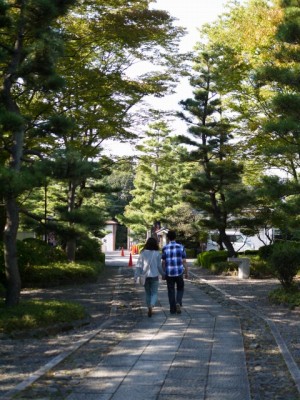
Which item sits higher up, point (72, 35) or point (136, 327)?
point (72, 35)

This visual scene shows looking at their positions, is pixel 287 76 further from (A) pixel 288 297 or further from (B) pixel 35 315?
(B) pixel 35 315

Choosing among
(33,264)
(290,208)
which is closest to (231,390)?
(290,208)

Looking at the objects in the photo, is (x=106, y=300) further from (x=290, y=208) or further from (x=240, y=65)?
(x=240, y=65)

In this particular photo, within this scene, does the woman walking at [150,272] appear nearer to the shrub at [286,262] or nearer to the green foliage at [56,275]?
the shrub at [286,262]

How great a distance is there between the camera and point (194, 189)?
22.2 metres

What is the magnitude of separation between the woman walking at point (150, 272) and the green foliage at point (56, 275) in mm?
6260

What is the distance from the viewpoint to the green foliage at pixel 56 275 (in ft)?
48.1

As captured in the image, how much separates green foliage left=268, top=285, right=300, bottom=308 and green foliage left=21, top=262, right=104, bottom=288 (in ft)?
22.2

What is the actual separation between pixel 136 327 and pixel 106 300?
14.2 feet

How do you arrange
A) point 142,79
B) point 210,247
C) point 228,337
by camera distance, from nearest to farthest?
point 228,337
point 142,79
point 210,247

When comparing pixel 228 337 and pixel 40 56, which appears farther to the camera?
pixel 40 56

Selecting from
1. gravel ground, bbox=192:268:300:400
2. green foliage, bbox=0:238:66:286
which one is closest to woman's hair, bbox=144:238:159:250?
gravel ground, bbox=192:268:300:400

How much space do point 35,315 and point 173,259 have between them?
2859 mm

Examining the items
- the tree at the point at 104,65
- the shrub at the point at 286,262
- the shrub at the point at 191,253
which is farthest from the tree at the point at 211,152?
the shrub at the point at 191,253
